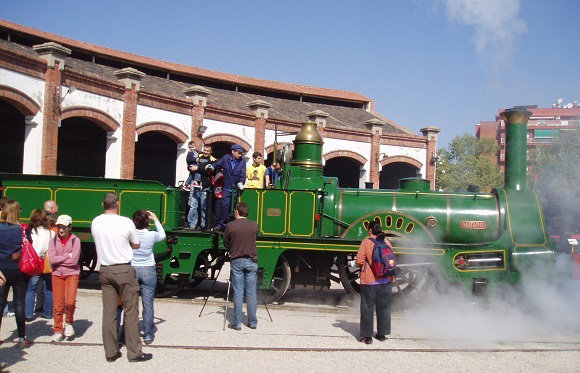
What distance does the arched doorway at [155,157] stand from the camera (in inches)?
1027

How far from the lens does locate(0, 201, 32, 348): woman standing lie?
552 centimetres

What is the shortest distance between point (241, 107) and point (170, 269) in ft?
55.2

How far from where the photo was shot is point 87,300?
27.7 feet

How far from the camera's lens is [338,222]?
8.92 m

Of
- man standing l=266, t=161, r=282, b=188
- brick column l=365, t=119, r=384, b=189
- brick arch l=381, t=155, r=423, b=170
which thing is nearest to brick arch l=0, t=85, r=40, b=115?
man standing l=266, t=161, r=282, b=188

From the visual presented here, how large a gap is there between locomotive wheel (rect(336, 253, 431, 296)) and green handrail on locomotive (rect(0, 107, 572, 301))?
2cm

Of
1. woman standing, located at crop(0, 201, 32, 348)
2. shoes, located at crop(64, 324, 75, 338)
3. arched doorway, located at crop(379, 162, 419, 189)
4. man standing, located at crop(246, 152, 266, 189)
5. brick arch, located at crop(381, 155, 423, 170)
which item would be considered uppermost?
brick arch, located at crop(381, 155, 423, 170)

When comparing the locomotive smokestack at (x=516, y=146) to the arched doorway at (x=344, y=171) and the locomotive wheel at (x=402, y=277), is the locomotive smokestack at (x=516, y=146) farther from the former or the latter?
the arched doorway at (x=344, y=171)

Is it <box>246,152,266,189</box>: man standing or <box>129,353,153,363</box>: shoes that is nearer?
<box>129,353,153,363</box>: shoes

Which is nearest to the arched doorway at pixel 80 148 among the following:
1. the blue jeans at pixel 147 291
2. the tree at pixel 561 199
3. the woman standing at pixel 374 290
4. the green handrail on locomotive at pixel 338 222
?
the green handrail on locomotive at pixel 338 222

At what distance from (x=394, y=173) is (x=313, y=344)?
25467 mm

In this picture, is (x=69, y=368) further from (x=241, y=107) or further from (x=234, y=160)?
(x=241, y=107)

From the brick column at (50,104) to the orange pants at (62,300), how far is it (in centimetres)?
1085

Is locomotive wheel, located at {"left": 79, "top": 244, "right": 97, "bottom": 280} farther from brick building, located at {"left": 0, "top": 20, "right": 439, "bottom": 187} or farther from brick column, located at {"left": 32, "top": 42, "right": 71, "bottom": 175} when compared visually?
brick column, located at {"left": 32, "top": 42, "right": 71, "bottom": 175}
